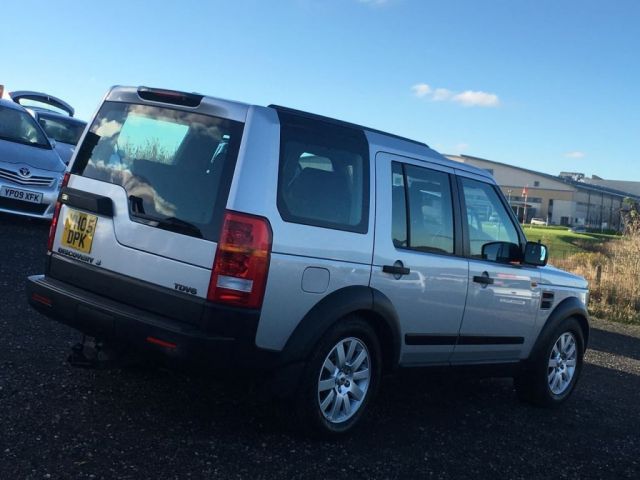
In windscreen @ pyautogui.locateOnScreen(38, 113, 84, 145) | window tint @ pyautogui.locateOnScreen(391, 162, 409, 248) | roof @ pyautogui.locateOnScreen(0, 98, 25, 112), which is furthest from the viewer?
windscreen @ pyautogui.locateOnScreen(38, 113, 84, 145)

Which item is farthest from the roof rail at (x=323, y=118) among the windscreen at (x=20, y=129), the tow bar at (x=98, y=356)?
the windscreen at (x=20, y=129)

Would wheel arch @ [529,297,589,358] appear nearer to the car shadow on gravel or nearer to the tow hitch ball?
the tow hitch ball

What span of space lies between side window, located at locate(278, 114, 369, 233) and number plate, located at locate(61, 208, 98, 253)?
122 centimetres

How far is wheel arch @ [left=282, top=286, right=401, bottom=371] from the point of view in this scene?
13.3ft

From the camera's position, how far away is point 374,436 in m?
4.73

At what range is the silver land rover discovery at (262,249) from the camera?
12.5 feet

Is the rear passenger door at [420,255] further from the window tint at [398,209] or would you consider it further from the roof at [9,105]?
the roof at [9,105]

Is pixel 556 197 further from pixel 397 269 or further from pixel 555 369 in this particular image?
Result: pixel 397 269

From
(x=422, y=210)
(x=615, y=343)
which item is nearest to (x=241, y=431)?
(x=422, y=210)

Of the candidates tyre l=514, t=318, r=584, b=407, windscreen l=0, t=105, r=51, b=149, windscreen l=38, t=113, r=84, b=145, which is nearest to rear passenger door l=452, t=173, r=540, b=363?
tyre l=514, t=318, r=584, b=407

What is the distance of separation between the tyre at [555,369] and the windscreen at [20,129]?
29.3 feet

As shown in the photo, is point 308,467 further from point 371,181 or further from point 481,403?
point 481,403

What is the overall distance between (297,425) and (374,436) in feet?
2.28

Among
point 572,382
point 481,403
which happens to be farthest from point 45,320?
point 572,382
